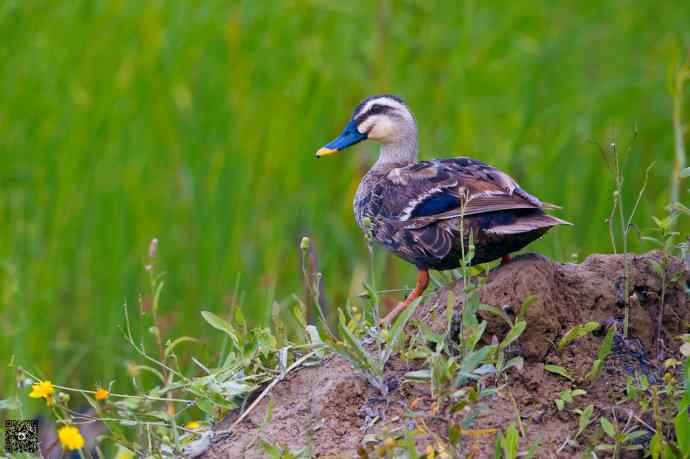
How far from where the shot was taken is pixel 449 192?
452 cm

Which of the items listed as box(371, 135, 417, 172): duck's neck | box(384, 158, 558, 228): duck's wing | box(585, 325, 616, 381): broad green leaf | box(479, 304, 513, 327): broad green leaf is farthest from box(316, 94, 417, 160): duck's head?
box(585, 325, 616, 381): broad green leaf

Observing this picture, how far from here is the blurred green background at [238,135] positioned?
Answer: 7.39 meters

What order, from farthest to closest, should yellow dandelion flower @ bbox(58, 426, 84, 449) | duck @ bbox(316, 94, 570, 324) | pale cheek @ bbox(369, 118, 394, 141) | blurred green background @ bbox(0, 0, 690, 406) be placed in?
blurred green background @ bbox(0, 0, 690, 406), pale cheek @ bbox(369, 118, 394, 141), duck @ bbox(316, 94, 570, 324), yellow dandelion flower @ bbox(58, 426, 84, 449)

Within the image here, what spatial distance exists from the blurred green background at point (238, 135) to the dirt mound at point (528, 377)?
86.0 inches

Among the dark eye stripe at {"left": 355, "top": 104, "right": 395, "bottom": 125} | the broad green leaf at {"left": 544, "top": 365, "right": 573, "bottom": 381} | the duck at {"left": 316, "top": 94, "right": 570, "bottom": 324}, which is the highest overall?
the dark eye stripe at {"left": 355, "top": 104, "right": 395, "bottom": 125}

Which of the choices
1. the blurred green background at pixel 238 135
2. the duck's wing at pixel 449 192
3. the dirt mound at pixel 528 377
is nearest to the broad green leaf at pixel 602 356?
the dirt mound at pixel 528 377

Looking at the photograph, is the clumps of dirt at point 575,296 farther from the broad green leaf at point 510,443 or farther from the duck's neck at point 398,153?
the duck's neck at point 398,153

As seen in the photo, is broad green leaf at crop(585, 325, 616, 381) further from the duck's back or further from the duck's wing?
the duck's wing

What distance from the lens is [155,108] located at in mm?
8836

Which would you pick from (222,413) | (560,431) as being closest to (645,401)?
(560,431)

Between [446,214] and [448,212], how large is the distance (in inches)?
0.4

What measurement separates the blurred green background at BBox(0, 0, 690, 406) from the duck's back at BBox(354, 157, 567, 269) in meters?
1.68

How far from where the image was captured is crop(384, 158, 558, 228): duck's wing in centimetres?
426

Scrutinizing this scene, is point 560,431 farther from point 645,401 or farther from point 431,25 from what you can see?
point 431,25
